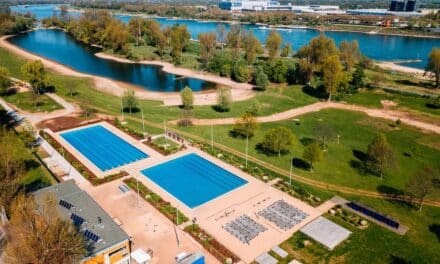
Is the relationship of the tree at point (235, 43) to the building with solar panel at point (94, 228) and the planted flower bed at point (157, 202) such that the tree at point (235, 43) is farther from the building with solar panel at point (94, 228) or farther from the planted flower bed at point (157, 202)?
the building with solar panel at point (94, 228)

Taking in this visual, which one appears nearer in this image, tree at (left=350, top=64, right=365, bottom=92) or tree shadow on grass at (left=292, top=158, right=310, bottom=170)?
tree shadow on grass at (left=292, top=158, right=310, bottom=170)

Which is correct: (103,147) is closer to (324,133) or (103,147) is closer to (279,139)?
(279,139)

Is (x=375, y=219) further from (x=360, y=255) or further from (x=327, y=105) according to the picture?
(x=327, y=105)

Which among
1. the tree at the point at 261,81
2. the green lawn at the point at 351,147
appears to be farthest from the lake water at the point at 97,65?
the green lawn at the point at 351,147

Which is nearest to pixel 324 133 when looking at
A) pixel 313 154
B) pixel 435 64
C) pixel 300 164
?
pixel 300 164

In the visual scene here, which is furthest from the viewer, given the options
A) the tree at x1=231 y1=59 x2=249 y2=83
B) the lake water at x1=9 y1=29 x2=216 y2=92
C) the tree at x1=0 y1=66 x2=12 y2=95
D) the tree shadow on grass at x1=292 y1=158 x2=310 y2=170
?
the lake water at x1=9 y1=29 x2=216 y2=92

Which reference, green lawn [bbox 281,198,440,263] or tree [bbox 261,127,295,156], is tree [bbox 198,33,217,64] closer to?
tree [bbox 261,127,295,156]

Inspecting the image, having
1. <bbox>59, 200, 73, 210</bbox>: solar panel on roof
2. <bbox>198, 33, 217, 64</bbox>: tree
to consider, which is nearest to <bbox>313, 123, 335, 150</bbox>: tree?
<bbox>59, 200, 73, 210</bbox>: solar panel on roof
